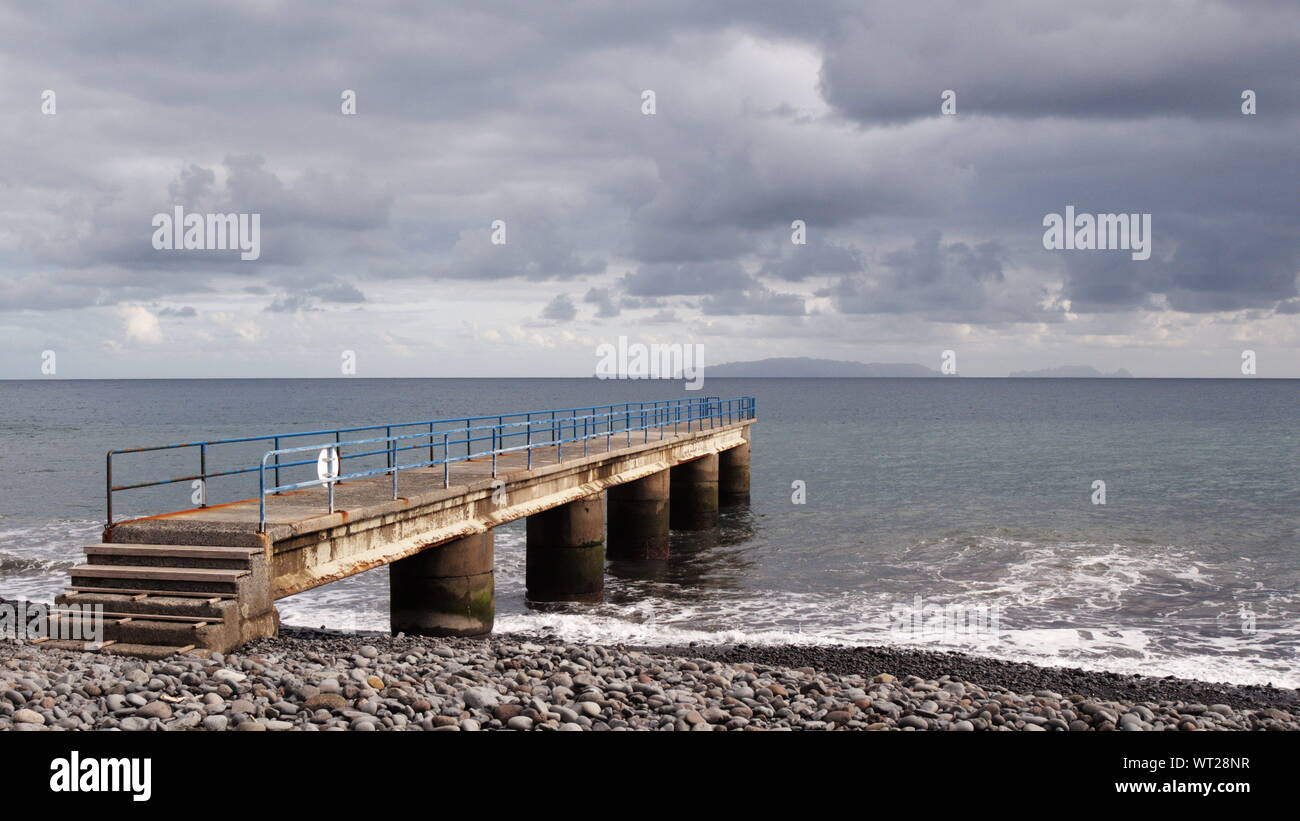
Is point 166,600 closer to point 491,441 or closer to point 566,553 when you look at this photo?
point 566,553

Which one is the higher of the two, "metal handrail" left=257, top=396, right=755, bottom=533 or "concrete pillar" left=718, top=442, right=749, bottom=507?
"metal handrail" left=257, top=396, right=755, bottom=533

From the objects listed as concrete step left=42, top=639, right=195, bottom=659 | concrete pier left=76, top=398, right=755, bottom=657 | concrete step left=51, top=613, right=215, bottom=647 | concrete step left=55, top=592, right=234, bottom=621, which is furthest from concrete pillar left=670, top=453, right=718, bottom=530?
concrete step left=42, top=639, right=195, bottom=659

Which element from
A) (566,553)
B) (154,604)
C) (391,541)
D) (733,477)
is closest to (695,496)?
(733,477)

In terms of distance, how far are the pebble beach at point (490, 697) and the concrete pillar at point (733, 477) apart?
75.3 ft

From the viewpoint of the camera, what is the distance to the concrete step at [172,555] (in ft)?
36.0

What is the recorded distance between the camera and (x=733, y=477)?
35500mm

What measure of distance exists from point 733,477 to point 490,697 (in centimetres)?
2700

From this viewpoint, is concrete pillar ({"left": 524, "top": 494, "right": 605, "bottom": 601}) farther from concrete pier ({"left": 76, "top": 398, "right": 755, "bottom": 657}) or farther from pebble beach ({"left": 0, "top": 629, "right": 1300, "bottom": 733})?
pebble beach ({"left": 0, "top": 629, "right": 1300, "bottom": 733})

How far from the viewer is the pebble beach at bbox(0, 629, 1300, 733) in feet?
26.7

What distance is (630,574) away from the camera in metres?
24.0

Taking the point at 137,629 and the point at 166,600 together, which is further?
the point at 166,600

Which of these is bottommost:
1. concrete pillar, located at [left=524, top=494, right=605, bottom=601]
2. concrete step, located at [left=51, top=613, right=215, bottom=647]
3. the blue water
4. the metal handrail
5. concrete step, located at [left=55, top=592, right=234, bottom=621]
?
the blue water

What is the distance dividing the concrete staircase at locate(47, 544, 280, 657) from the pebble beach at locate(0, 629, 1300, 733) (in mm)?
287
